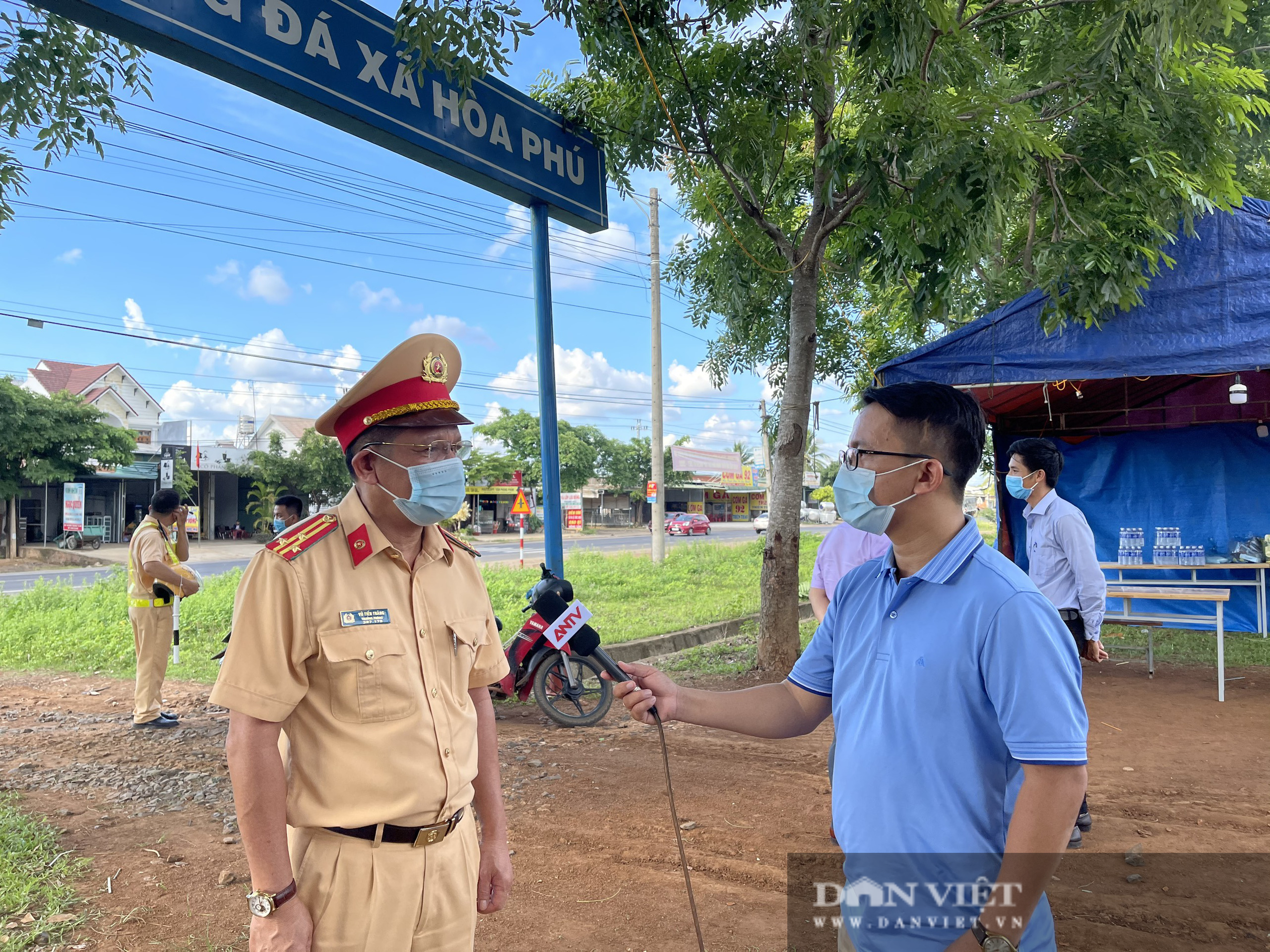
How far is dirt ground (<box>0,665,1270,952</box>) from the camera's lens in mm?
2910

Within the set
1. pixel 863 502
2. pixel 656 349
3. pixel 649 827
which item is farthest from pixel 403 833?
pixel 656 349

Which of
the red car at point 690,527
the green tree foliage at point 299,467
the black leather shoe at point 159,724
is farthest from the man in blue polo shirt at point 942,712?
the red car at point 690,527

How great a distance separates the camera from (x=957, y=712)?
1.37m

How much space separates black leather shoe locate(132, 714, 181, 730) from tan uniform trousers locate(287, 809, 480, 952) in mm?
5060

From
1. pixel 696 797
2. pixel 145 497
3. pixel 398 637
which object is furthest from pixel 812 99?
pixel 145 497

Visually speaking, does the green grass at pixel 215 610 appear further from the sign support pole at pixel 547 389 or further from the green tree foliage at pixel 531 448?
the green tree foliage at pixel 531 448

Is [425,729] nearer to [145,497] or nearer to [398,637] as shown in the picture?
[398,637]

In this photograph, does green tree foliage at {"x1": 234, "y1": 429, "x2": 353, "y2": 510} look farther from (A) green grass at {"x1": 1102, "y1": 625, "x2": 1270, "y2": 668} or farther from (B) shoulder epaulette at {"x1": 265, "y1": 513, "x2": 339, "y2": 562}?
(B) shoulder epaulette at {"x1": 265, "y1": 513, "x2": 339, "y2": 562}

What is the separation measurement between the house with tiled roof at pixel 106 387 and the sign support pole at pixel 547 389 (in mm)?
32254

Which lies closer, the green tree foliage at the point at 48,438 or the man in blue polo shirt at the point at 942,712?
the man in blue polo shirt at the point at 942,712

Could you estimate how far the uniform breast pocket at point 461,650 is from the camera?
6.04 feet

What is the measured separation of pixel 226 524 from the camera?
1315 inches

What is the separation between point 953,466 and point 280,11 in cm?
398

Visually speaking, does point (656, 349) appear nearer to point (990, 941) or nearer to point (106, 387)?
point (990, 941)
